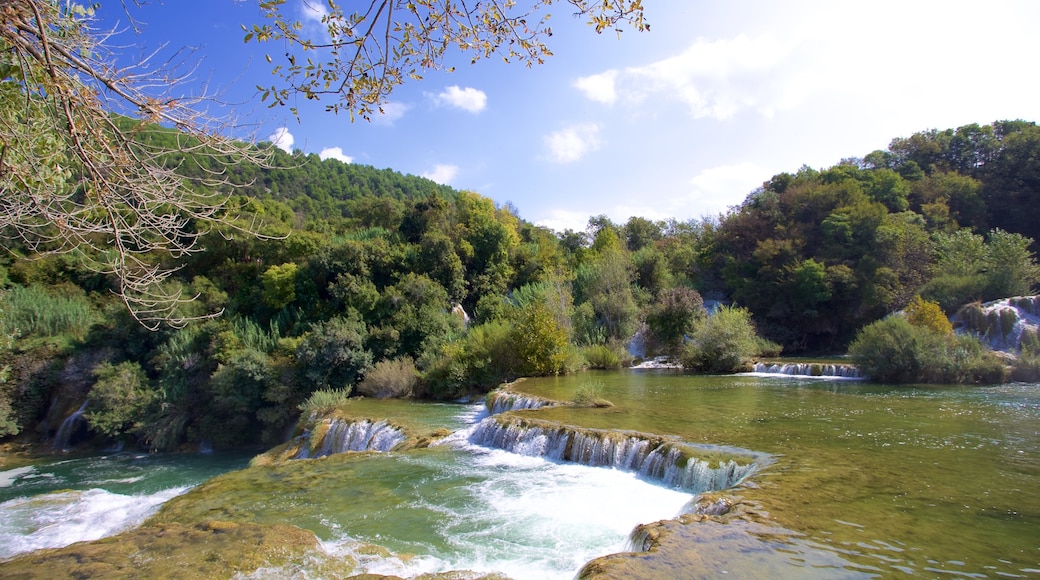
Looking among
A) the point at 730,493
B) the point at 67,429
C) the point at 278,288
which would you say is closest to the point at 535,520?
the point at 730,493

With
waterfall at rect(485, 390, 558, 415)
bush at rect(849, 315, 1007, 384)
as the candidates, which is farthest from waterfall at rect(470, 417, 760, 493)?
bush at rect(849, 315, 1007, 384)

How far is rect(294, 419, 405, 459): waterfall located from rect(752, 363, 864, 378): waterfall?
14282 millimetres

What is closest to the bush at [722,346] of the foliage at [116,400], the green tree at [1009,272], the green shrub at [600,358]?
the green shrub at [600,358]

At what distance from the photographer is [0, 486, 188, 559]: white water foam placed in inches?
318

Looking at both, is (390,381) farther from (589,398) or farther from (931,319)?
(931,319)

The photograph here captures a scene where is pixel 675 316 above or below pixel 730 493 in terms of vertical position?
above

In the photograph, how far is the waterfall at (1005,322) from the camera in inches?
742

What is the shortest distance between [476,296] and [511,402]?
1591cm

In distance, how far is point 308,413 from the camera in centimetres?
1608

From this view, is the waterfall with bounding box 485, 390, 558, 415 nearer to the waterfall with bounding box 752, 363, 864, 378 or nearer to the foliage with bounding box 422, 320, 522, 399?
the foliage with bounding box 422, 320, 522, 399

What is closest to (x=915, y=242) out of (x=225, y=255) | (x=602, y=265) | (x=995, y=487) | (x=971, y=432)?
(x=602, y=265)

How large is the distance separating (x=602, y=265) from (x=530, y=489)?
21341 mm

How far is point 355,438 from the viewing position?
44.7ft

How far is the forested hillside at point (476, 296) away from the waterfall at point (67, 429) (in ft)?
2.53
